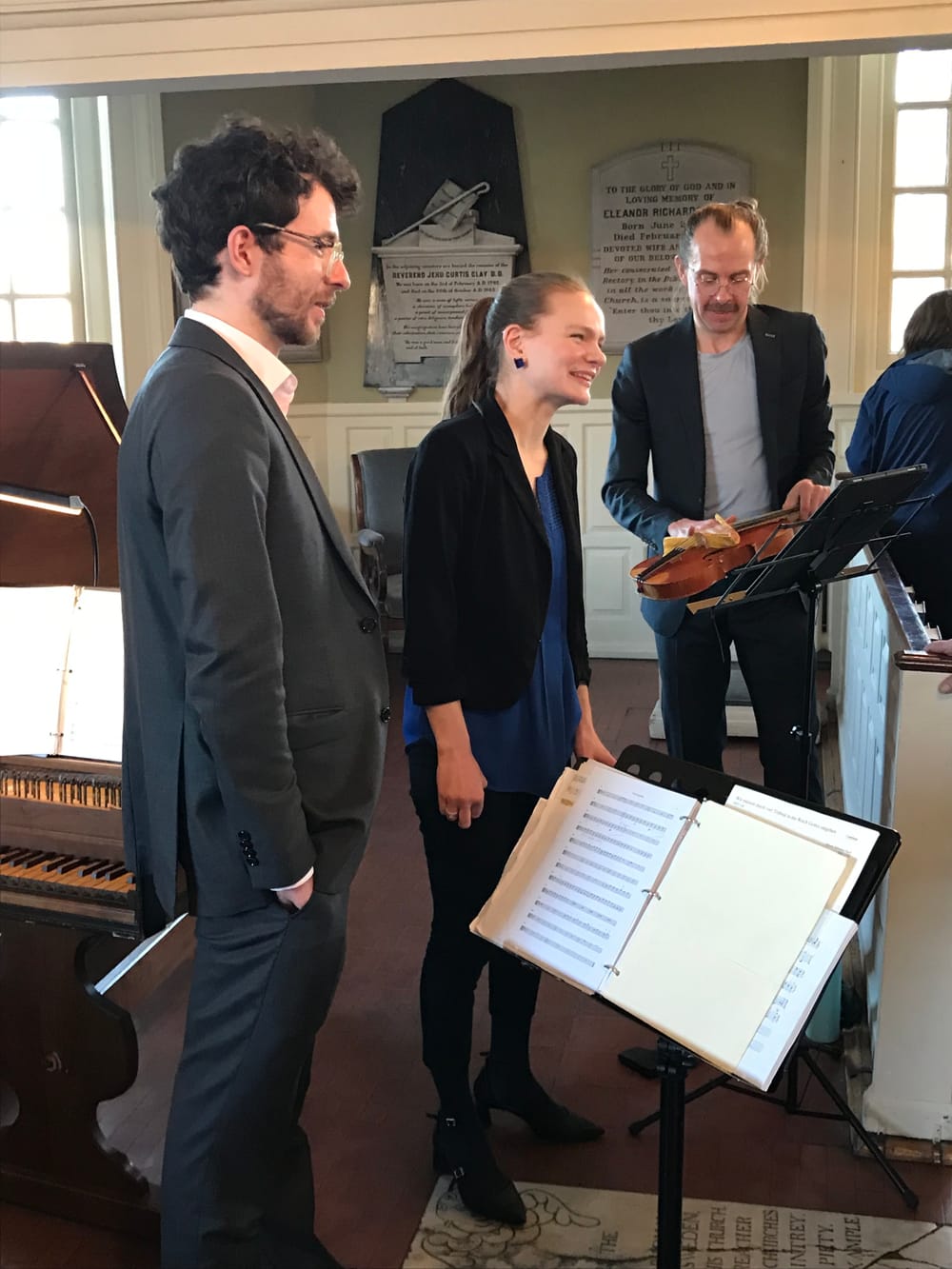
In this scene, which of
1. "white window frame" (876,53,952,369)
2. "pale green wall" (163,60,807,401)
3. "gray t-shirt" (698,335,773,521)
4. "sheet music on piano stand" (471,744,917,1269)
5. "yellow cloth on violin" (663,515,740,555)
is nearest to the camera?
"sheet music on piano stand" (471,744,917,1269)

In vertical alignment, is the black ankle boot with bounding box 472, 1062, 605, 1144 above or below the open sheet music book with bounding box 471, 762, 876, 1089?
below

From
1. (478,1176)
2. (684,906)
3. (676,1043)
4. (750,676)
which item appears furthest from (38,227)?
(676,1043)

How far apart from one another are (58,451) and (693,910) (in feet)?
3.75

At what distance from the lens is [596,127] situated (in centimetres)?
582

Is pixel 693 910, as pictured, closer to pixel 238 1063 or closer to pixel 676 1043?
pixel 676 1043

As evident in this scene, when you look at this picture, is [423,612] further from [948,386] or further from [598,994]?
[948,386]

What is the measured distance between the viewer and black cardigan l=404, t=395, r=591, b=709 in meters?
1.89

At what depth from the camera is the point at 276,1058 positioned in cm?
158

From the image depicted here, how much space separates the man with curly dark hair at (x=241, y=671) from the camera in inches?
55.9

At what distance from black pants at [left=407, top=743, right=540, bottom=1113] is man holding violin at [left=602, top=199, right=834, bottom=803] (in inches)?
29.0

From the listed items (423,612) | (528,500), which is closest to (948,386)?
(528,500)

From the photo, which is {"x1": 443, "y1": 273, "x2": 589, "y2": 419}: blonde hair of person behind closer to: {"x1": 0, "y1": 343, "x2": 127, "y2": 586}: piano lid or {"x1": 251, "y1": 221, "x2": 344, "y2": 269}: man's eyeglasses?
{"x1": 251, "y1": 221, "x2": 344, "y2": 269}: man's eyeglasses

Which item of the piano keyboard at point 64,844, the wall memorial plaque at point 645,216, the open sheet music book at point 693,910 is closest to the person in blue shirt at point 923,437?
the open sheet music book at point 693,910

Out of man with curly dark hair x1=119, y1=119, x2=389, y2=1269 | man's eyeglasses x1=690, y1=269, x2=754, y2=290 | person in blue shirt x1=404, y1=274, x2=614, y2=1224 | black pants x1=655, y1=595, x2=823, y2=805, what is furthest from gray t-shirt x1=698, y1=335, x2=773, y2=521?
man with curly dark hair x1=119, y1=119, x2=389, y2=1269
